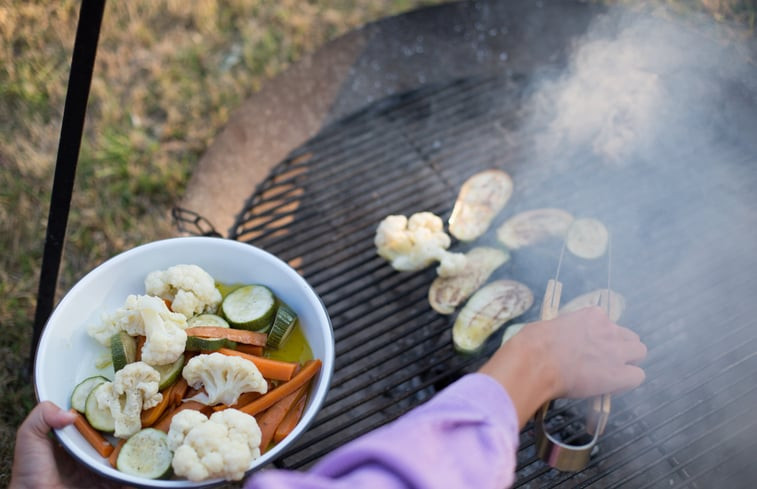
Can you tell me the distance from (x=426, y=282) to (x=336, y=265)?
44 centimetres

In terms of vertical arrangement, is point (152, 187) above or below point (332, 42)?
below

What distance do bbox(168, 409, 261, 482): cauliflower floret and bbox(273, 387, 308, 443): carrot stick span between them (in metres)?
0.13

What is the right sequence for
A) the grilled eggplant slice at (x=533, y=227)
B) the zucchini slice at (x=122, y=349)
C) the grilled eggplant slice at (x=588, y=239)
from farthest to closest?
the grilled eggplant slice at (x=533, y=227)
the grilled eggplant slice at (x=588, y=239)
the zucchini slice at (x=122, y=349)

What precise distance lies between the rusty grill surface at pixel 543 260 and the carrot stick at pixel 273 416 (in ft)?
1.25

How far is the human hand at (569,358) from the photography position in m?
1.89

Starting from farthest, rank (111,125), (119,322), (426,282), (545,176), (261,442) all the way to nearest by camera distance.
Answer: (111,125) < (545,176) < (426,282) < (119,322) < (261,442)

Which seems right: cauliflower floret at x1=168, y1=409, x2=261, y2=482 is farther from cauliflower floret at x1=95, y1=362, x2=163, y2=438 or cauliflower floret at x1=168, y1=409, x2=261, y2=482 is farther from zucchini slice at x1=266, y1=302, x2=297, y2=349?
zucchini slice at x1=266, y1=302, x2=297, y2=349

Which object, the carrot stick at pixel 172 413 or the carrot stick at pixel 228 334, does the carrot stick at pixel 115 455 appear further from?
the carrot stick at pixel 228 334

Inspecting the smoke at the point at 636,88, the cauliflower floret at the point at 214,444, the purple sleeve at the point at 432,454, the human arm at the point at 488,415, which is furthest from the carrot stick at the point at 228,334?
the smoke at the point at 636,88

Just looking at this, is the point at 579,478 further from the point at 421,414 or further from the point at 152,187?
the point at 152,187

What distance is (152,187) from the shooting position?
13.1ft

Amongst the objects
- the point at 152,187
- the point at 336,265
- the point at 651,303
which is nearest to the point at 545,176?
the point at 651,303

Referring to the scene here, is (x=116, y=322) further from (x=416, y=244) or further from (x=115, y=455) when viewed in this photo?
(x=416, y=244)

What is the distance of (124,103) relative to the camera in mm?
4430
